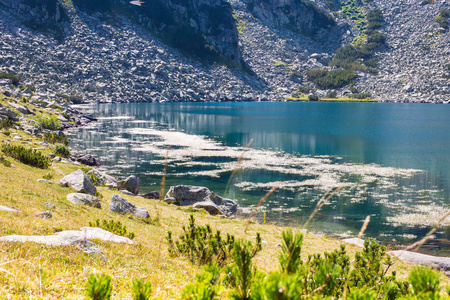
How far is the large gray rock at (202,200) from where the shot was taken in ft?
69.9

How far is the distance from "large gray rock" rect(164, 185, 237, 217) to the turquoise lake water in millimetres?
1105

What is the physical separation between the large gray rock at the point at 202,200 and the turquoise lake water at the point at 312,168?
1.10m

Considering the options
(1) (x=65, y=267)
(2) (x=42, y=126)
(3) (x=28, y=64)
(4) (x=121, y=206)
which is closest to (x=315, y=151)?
(4) (x=121, y=206)

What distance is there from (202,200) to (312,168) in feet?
50.5

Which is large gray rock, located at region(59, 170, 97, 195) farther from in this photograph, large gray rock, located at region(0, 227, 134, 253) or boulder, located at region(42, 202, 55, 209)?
large gray rock, located at region(0, 227, 134, 253)

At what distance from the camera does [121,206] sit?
45.3ft

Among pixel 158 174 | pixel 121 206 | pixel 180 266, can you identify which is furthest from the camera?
→ pixel 158 174

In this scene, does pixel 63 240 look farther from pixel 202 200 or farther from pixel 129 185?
pixel 129 185

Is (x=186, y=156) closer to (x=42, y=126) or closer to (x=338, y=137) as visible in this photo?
(x=42, y=126)

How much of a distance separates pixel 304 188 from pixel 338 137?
30482mm

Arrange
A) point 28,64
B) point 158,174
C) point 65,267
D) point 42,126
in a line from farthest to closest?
point 28,64
point 42,126
point 158,174
point 65,267

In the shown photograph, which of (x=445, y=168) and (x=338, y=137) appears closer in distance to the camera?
(x=445, y=168)

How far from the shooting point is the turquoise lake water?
20.9 meters

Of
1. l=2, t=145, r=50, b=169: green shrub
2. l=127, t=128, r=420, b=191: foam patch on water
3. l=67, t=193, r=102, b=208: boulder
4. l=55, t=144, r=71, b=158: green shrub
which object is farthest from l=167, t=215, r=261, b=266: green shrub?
l=55, t=144, r=71, b=158: green shrub
